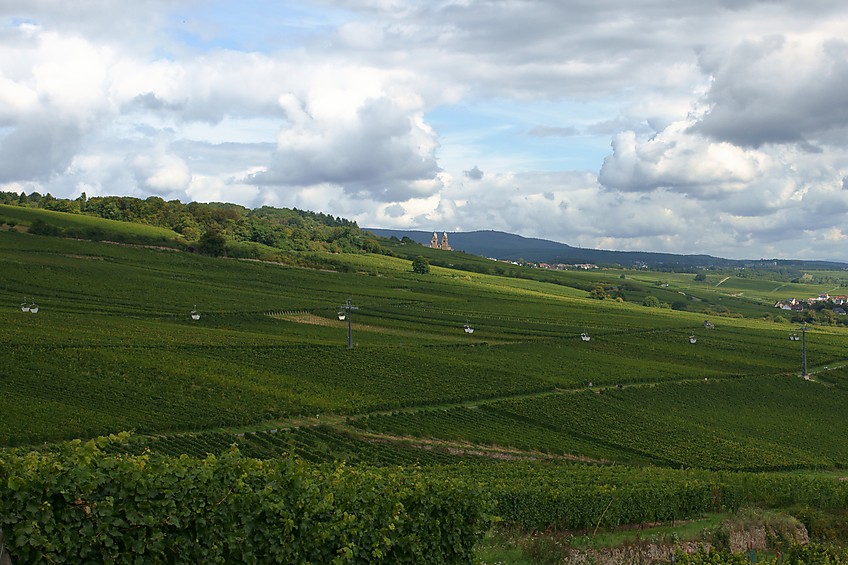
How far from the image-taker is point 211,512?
1283 centimetres

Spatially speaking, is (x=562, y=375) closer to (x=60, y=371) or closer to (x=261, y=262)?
(x=60, y=371)

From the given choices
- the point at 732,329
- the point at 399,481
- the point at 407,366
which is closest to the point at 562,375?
the point at 407,366

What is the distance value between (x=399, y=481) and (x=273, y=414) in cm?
4045

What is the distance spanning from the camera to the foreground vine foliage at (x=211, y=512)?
37.9 ft

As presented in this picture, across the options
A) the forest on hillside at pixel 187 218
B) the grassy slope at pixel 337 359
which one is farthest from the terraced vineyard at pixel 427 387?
the forest on hillside at pixel 187 218

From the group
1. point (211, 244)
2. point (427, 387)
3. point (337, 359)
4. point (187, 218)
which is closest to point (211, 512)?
point (427, 387)

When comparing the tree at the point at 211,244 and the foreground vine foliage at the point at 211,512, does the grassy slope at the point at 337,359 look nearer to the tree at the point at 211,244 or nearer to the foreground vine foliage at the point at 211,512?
the tree at the point at 211,244

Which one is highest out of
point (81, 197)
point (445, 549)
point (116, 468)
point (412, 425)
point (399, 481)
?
point (81, 197)

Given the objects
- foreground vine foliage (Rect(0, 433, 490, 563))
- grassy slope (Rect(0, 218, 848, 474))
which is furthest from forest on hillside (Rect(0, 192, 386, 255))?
foreground vine foliage (Rect(0, 433, 490, 563))

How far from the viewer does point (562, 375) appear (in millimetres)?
77688

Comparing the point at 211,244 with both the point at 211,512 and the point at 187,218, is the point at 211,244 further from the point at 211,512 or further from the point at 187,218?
the point at 211,512

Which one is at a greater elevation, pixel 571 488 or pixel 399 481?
pixel 399 481

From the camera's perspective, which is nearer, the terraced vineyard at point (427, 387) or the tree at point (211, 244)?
the terraced vineyard at point (427, 387)

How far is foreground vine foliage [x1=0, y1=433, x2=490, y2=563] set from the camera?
454 inches
